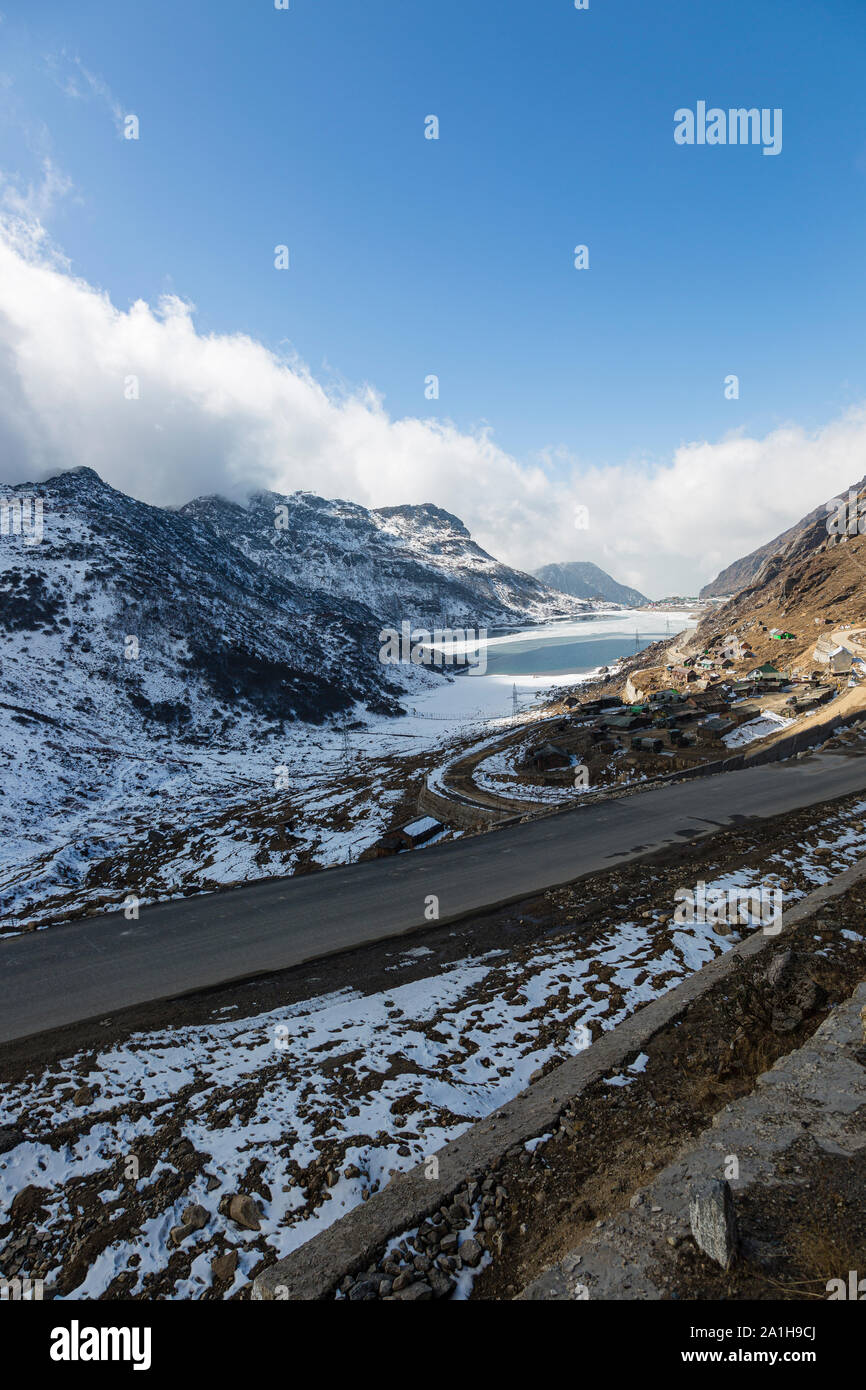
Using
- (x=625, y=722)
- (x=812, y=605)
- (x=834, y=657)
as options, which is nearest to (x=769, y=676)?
(x=834, y=657)

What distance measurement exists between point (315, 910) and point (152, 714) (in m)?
44.8

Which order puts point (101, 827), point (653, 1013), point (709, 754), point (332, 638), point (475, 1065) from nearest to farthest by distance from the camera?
point (475, 1065) < point (653, 1013) < point (709, 754) < point (101, 827) < point (332, 638)

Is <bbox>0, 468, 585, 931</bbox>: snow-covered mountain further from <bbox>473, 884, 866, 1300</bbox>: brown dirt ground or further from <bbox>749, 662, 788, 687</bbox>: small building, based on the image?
<bbox>749, 662, 788, 687</bbox>: small building

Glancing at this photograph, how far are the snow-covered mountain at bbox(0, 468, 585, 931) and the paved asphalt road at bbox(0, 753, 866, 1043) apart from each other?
4.99 metres

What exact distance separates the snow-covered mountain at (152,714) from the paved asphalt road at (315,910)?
16.4 feet

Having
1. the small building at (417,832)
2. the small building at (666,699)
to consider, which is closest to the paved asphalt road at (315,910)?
the small building at (417,832)

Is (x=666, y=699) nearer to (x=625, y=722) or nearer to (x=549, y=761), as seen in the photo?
(x=625, y=722)

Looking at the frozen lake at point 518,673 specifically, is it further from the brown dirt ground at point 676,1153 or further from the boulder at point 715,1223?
the boulder at point 715,1223

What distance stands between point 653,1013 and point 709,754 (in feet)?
74.0

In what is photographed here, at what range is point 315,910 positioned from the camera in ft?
48.4

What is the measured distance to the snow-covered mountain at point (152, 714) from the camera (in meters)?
24.9
